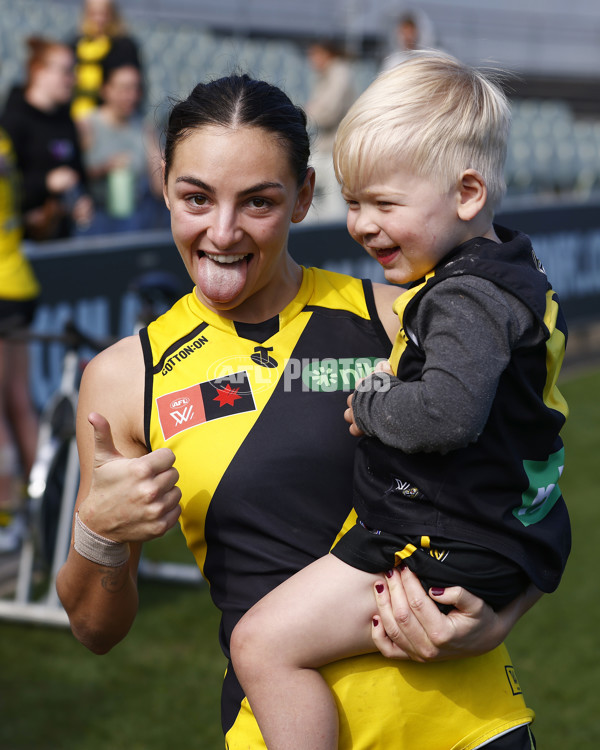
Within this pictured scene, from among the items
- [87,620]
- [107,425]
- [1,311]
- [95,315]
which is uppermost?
[107,425]

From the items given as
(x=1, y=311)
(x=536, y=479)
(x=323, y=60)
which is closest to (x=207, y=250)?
(x=536, y=479)

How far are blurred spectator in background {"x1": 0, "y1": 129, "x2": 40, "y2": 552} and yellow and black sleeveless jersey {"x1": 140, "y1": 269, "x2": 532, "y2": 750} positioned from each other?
3.59m

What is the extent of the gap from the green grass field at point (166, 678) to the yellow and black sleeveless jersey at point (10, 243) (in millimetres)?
1759

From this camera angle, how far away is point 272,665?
5.52 ft

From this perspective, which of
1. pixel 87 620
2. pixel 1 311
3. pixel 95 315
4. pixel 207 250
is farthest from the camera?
pixel 95 315

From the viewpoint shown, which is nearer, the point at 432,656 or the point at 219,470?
the point at 432,656

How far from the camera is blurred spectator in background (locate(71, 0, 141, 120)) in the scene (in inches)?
319

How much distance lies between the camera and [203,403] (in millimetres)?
1834

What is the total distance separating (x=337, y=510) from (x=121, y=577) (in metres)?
0.44

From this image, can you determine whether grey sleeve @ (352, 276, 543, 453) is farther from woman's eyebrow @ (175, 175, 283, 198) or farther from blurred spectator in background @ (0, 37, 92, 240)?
blurred spectator in background @ (0, 37, 92, 240)

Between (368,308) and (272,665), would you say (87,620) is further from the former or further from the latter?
(368,308)

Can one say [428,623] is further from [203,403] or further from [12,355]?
[12,355]

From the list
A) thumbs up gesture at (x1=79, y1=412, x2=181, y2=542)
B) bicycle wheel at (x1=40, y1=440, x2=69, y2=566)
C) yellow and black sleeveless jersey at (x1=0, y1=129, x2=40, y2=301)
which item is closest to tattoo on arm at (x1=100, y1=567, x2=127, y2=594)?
thumbs up gesture at (x1=79, y1=412, x2=181, y2=542)

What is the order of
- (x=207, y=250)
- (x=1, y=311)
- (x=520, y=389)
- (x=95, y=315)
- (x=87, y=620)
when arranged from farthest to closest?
(x=95, y=315) → (x=1, y=311) → (x=87, y=620) → (x=207, y=250) → (x=520, y=389)
